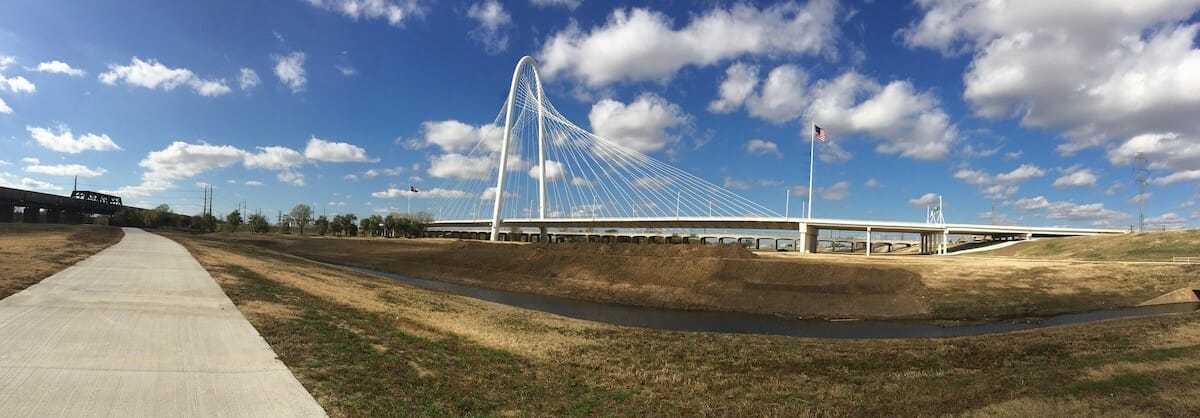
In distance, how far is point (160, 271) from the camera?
21562mm

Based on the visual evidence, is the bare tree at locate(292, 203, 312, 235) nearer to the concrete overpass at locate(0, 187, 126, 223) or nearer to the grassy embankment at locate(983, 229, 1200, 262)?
the concrete overpass at locate(0, 187, 126, 223)

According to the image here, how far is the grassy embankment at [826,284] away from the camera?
95.9ft

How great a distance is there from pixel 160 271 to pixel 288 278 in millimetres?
4638

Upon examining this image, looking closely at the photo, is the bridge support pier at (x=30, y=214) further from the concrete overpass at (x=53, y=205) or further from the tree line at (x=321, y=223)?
the tree line at (x=321, y=223)

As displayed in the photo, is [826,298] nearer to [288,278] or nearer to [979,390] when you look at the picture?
[979,390]

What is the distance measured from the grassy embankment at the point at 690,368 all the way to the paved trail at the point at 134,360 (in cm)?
60

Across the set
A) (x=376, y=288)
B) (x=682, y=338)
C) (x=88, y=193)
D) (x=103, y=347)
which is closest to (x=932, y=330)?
(x=682, y=338)

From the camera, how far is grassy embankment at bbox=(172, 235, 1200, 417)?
325 inches

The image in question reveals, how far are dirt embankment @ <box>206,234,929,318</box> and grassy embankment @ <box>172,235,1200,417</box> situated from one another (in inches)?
502

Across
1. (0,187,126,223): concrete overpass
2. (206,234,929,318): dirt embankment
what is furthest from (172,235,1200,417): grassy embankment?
(0,187,126,223): concrete overpass

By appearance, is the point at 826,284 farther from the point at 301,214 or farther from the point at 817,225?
the point at 301,214

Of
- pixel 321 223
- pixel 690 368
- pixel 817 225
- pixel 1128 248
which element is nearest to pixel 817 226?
pixel 817 225

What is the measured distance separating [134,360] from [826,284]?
33.8m

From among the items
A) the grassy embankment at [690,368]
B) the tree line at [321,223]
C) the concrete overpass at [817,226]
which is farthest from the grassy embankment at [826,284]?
the tree line at [321,223]
